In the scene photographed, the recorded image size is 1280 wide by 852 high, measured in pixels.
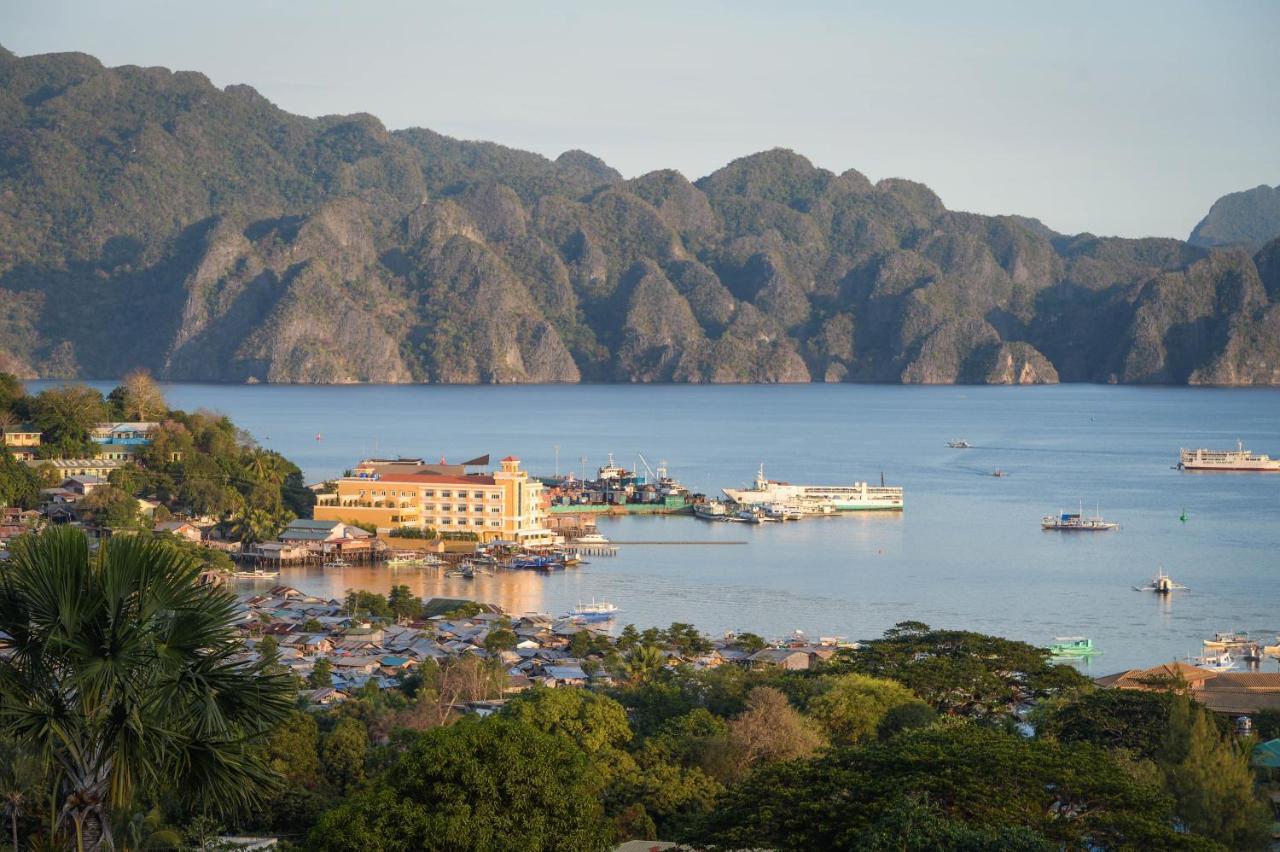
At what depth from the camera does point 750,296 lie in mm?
165250

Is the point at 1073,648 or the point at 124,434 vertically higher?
the point at 124,434

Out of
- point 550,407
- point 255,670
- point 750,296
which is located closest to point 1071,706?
point 255,670

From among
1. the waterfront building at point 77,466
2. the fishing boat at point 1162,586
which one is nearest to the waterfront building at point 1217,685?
the fishing boat at point 1162,586

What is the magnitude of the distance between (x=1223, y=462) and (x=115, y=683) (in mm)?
59510

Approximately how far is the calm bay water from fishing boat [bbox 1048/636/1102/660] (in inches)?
13.6

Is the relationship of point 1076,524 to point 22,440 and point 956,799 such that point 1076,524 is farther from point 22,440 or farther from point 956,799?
point 956,799

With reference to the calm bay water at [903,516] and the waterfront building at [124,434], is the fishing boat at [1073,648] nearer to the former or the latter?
the calm bay water at [903,516]

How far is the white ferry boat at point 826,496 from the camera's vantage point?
46.2 meters

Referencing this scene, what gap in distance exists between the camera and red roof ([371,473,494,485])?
3647 cm

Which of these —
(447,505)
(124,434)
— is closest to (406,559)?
(447,505)

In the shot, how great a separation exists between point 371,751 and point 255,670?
6.87m

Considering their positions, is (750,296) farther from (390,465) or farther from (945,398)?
(390,465)

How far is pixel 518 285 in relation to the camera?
146 metres

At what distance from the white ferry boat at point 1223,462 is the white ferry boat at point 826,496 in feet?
59.1
